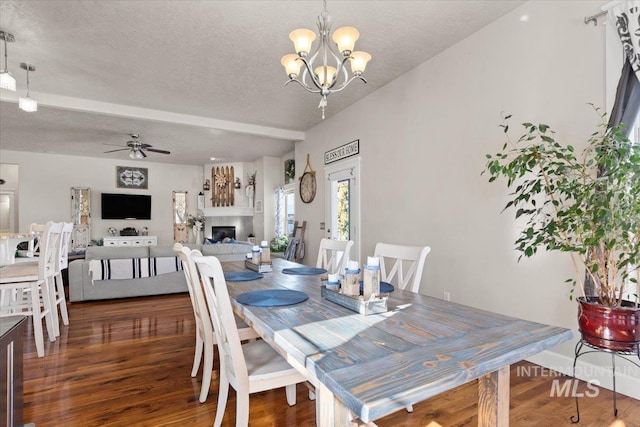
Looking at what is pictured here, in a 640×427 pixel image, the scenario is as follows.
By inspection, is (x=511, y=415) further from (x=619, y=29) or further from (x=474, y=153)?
(x=619, y=29)

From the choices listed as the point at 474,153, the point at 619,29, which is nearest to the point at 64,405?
the point at 474,153

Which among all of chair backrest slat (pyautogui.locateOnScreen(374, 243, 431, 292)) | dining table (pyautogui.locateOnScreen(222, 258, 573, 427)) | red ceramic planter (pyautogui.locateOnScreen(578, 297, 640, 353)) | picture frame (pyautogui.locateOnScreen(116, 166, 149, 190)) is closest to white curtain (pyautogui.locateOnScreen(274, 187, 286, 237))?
picture frame (pyautogui.locateOnScreen(116, 166, 149, 190))

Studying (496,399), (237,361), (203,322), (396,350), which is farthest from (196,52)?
(496,399)

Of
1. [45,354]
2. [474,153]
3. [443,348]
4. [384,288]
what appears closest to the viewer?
[443,348]

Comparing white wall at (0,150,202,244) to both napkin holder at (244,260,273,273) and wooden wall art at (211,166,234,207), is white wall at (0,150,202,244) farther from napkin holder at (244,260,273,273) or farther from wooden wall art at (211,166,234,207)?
napkin holder at (244,260,273,273)

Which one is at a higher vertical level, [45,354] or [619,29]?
[619,29]

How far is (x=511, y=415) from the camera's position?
1.80 meters

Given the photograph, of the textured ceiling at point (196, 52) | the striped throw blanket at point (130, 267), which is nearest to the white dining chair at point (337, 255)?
the textured ceiling at point (196, 52)

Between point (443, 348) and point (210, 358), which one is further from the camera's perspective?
point (210, 358)

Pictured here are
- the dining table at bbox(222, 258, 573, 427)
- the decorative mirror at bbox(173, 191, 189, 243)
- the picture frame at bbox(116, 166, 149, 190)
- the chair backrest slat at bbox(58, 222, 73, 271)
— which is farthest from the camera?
the decorative mirror at bbox(173, 191, 189, 243)

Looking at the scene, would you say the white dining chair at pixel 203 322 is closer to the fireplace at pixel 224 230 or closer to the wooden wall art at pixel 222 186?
the fireplace at pixel 224 230

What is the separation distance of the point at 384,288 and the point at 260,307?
0.70 meters

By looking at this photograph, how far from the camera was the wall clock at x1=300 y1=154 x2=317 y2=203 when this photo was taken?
5770 millimetres

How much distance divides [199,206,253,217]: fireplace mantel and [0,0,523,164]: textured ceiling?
368 centimetres
